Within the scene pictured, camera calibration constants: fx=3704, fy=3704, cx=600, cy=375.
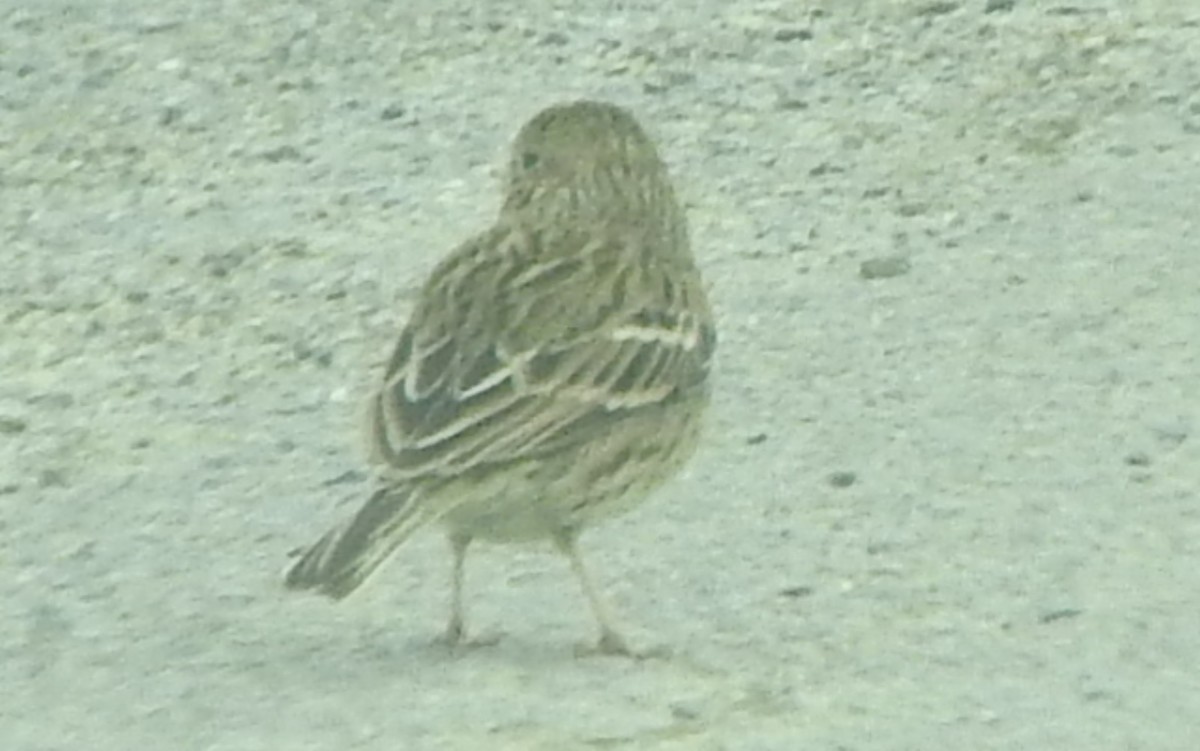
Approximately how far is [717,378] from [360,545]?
243 centimetres

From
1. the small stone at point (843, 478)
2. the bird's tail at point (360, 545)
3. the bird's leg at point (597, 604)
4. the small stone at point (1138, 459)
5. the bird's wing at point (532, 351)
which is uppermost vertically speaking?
the bird's wing at point (532, 351)

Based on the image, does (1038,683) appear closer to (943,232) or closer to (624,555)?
(624,555)

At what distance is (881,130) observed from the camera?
1098 cm

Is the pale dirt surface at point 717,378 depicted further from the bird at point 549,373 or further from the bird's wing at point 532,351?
the bird's wing at point 532,351

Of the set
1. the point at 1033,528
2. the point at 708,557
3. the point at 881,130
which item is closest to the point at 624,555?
the point at 708,557

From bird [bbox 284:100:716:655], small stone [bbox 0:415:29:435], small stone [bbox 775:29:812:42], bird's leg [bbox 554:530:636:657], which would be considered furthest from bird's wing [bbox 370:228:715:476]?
small stone [bbox 775:29:812:42]

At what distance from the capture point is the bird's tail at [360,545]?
22.7 feet

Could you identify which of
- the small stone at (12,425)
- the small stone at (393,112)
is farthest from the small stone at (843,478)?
the small stone at (393,112)

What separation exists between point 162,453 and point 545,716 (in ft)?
7.31

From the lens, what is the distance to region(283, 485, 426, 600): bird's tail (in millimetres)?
6926

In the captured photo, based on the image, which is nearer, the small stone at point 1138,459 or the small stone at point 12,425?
the small stone at point 1138,459

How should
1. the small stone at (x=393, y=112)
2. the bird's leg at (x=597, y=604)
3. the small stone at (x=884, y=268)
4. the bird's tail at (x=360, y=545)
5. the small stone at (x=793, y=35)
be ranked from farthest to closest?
the small stone at (x=793, y=35) < the small stone at (x=393, y=112) < the small stone at (x=884, y=268) < the bird's leg at (x=597, y=604) < the bird's tail at (x=360, y=545)

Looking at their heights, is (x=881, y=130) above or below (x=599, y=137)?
Result: below

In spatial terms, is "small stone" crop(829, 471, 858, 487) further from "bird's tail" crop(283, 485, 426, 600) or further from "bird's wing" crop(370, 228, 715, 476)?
"bird's tail" crop(283, 485, 426, 600)
